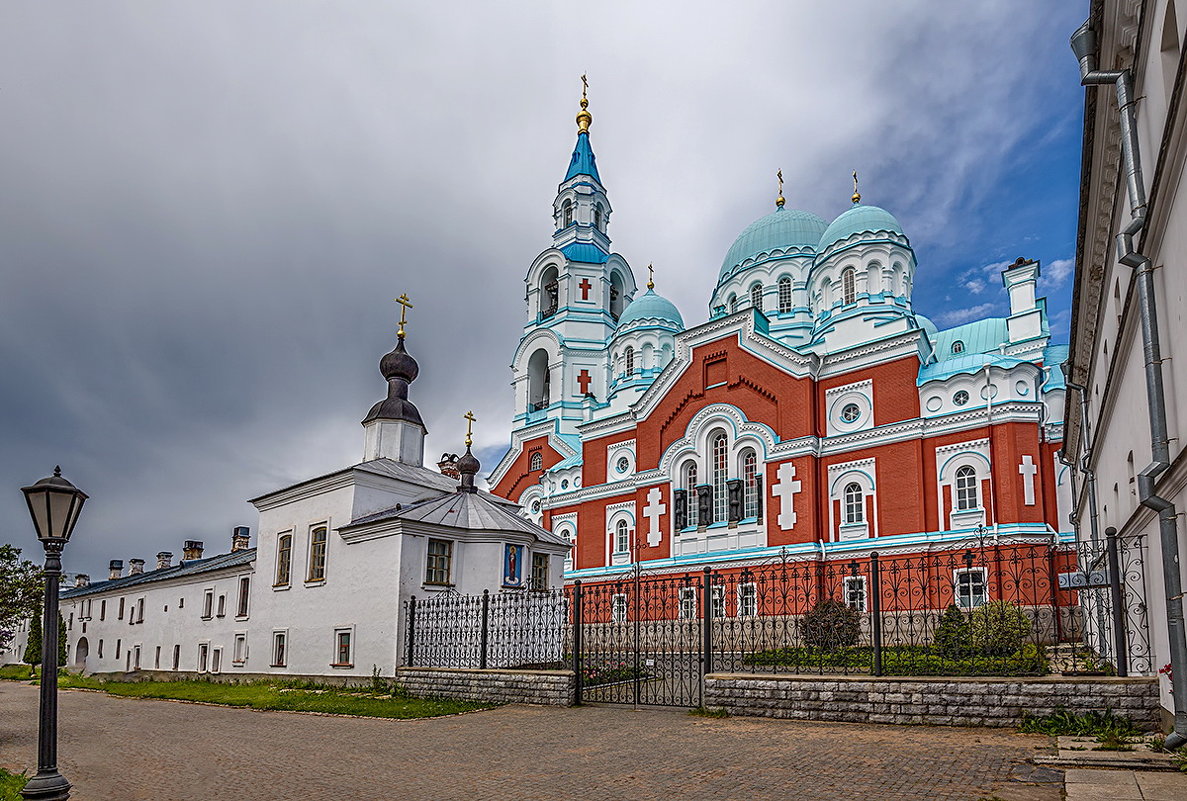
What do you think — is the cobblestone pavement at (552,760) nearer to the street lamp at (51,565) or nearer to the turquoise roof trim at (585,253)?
the street lamp at (51,565)

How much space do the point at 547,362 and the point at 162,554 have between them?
1175 inches

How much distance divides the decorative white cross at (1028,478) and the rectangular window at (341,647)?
19.8 meters

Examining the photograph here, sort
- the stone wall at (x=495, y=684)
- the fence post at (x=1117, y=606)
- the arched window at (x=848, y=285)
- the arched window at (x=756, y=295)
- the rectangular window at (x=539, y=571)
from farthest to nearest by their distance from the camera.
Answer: the arched window at (x=756, y=295), the arched window at (x=848, y=285), the rectangular window at (x=539, y=571), the stone wall at (x=495, y=684), the fence post at (x=1117, y=606)

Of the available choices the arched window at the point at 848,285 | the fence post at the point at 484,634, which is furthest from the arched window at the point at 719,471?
the fence post at the point at 484,634

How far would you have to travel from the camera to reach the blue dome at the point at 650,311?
41.6 m

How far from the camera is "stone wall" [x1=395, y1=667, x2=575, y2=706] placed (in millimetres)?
13938

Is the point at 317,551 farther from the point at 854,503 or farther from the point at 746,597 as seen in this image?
the point at 854,503

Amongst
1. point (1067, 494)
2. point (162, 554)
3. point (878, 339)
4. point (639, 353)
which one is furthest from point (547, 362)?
point (162, 554)

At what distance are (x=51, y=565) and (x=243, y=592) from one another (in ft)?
64.2

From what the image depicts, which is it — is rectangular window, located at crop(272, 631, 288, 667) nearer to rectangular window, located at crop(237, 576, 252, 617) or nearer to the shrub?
rectangular window, located at crop(237, 576, 252, 617)

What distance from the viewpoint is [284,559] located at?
70.8 feet

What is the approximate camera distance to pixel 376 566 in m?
18.2

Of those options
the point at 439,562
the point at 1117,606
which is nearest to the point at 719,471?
the point at 439,562

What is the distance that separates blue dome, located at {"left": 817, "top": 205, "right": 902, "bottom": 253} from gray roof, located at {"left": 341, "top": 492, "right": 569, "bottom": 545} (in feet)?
68.1
